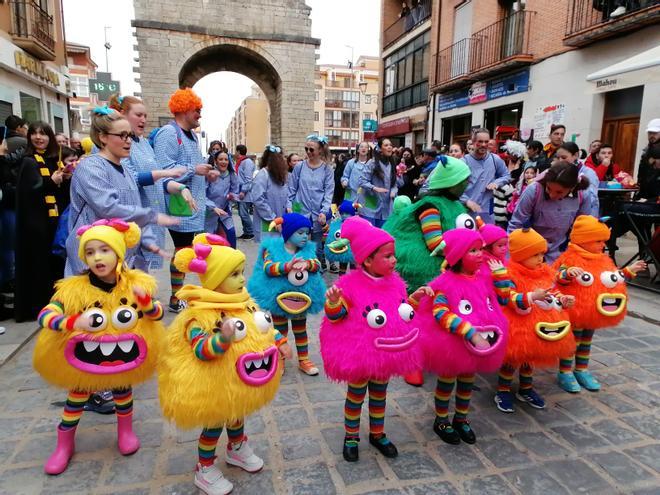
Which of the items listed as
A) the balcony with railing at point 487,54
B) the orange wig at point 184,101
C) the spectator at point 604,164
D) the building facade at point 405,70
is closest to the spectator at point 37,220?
the orange wig at point 184,101

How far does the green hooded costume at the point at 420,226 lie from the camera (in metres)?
3.43

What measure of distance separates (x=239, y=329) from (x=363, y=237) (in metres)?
0.83

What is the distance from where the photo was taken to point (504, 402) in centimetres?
322

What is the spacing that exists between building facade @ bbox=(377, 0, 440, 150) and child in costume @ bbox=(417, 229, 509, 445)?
1820 cm

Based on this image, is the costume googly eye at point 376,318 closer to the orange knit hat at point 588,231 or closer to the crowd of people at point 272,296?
the crowd of people at point 272,296

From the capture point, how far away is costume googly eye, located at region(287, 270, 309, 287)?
11.5 feet

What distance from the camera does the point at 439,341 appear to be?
2.64m

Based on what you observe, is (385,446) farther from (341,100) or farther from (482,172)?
(341,100)

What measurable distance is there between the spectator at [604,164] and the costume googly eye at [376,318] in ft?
23.2

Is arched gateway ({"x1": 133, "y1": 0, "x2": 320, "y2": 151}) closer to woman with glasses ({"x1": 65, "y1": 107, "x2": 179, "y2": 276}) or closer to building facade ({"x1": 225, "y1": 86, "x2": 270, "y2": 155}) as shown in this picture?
woman with glasses ({"x1": 65, "y1": 107, "x2": 179, "y2": 276})

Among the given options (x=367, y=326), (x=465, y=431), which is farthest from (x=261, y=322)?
(x=465, y=431)

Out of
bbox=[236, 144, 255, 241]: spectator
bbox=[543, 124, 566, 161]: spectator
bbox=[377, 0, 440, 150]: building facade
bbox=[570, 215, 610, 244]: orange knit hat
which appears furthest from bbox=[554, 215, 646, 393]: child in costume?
bbox=[377, 0, 440, 150]: building facade

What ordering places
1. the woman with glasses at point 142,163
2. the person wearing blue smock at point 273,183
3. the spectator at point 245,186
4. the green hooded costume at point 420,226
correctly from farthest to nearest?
the spectator at point 245,186, the person wearing blue smock at point 273,183, the woman with glasses at point 142,163, the green hooded costume at point 420,226

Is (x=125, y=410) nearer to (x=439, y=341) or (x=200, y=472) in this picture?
(x=200, y=472)
